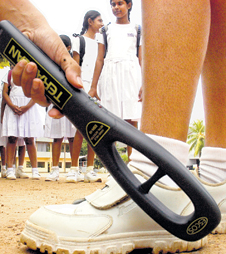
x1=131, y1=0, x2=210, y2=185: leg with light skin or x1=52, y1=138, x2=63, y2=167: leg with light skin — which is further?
x1=52, y1=138, x2=63, y2=167: leg with light skin

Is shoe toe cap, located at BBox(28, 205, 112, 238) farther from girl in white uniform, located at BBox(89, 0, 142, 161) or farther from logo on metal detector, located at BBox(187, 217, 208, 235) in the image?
girl in white uniform, located at BBox(89, 0, 142, 161)

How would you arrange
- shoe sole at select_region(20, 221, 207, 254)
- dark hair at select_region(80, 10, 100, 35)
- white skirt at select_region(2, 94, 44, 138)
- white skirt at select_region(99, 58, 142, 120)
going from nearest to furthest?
shoe sole at select_region(20, 221, 207, 254), white skirt at select_region(99, 58, 142, 120), dark hair at select_region(80, 10, 100, 35), white skirt at select_region(2, 94, 44, 138)

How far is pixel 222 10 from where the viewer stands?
1203mm

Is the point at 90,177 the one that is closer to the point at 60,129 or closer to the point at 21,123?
the point at 60,129

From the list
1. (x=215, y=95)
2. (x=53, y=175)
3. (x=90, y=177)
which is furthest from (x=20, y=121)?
(x=215, y=95)

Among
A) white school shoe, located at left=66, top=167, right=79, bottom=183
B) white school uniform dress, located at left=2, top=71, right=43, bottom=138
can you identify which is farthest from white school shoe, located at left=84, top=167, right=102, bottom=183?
white school uniform dress, located at left=2, top=71, right=43, bottom=138

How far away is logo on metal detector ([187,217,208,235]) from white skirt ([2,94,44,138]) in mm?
3933

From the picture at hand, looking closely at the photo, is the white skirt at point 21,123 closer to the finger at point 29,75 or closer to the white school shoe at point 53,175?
the white school shoe at point 53,175

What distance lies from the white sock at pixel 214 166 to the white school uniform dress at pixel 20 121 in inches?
142

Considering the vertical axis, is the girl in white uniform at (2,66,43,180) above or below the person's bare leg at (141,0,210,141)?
below

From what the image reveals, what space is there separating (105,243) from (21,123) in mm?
3878

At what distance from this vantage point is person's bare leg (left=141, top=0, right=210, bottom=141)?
0.90m

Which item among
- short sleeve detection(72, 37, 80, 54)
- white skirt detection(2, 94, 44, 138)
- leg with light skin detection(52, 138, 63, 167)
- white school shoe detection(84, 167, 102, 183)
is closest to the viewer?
white school shoe detection(84, 167, 102, 183)

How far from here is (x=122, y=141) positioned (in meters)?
0.76
